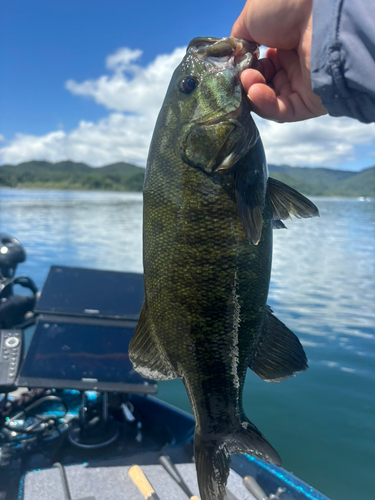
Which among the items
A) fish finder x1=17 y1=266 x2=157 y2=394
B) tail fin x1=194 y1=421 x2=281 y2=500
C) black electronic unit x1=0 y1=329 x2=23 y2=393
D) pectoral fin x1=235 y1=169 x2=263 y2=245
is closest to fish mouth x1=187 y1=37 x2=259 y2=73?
pectoral fin x1=235 y1=169 x2=263 y2=245

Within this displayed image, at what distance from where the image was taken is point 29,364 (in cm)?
330

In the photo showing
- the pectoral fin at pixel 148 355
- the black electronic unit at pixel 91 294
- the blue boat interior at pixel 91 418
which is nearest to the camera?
the pectoral fin at pixel 148 355

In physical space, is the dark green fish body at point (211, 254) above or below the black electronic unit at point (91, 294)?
above

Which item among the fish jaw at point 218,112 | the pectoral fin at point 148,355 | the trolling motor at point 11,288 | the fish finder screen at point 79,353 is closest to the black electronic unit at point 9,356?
the fish finder screen at point 79,353

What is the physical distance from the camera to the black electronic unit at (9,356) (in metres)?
3.24

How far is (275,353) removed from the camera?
175 cm

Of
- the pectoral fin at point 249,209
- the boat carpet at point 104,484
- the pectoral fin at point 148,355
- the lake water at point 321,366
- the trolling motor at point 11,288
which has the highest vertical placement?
the pectoral fin at point 249,209

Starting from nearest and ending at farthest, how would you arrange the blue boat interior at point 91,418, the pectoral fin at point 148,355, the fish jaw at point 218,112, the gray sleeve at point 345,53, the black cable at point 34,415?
the gray sleeve at point 345,53 < the fish jaw at point 218,112 < the pectoral fin at point 148,355 < the blue boat interior at point 91,418 < the black cable at point 34,415

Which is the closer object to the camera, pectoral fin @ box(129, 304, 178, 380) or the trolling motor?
pectoral fin @ box(129, 304, 178, 380)

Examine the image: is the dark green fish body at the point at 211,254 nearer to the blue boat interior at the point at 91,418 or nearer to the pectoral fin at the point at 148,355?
the pectoral fin at the point at 148,355

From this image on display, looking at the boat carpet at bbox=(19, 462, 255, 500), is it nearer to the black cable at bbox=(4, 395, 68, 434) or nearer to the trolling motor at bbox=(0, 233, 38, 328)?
the black cable at bbox=(4, 395, 68, 434)

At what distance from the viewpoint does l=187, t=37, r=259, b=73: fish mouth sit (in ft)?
5.20

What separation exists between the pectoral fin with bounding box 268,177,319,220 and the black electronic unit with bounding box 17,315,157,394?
2.26 m

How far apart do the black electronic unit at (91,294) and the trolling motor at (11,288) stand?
63 centimetres
